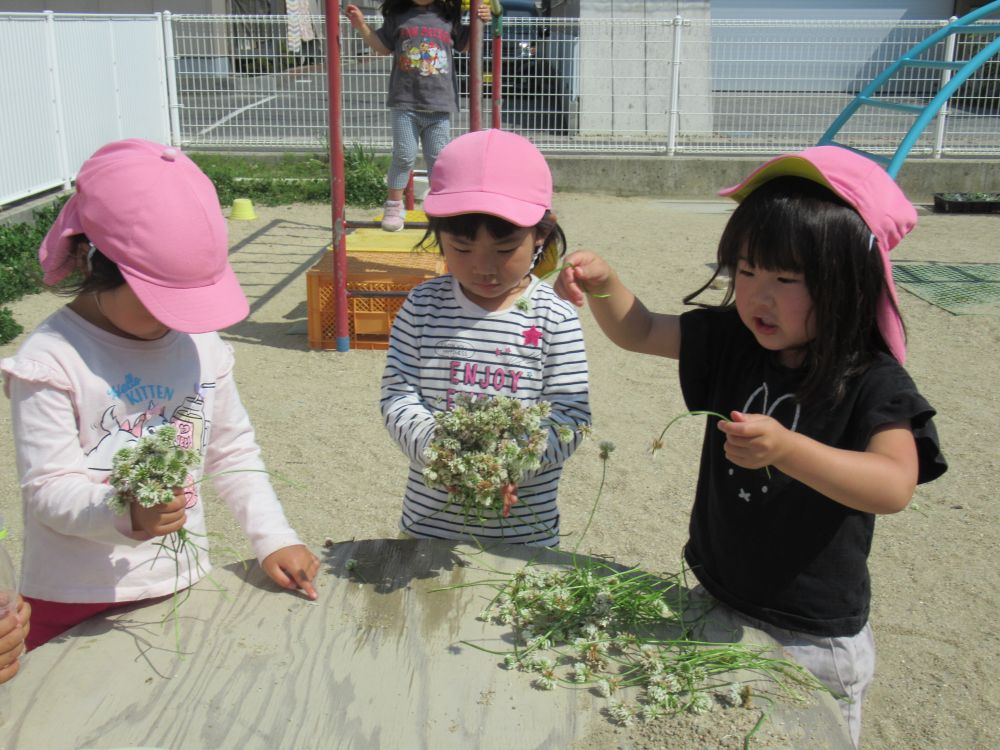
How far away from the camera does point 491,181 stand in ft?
6.46

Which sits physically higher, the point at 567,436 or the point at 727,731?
the point at 567,436

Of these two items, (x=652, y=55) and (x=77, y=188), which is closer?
(x=77, y=188)

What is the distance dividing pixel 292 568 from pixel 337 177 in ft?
12.4

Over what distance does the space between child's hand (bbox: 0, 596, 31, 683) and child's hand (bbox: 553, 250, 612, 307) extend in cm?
111

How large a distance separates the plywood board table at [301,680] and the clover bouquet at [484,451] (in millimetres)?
248

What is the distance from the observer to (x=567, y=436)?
72.9 inches

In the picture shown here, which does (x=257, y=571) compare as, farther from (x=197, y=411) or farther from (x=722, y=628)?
(x=722, y=628)

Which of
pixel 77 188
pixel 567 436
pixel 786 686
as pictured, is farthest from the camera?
pixel 567 436

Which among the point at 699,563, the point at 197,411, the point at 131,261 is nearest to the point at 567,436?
the point at 699,563

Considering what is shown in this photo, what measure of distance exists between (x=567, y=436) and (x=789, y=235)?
0.54 m

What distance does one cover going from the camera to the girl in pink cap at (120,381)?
5.29 ft

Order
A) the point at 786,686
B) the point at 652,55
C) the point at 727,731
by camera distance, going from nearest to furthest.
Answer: the point at 727,731 < the point at 786,686 < the point at 652,55

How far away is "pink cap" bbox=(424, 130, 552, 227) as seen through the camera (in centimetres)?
195

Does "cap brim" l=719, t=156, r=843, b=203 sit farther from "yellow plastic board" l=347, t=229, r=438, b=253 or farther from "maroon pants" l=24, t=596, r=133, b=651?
"yellow plastic board" l=347, t=229, r=438, b=253
